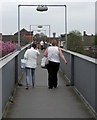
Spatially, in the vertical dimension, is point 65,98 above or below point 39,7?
below

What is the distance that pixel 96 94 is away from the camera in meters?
6.49

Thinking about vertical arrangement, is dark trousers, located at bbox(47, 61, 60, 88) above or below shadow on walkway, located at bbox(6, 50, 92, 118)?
above

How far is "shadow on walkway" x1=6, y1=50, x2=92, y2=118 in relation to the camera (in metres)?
6.87

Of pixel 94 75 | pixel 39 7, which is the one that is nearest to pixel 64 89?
pixel 94 75

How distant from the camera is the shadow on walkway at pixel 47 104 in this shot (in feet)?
22.5

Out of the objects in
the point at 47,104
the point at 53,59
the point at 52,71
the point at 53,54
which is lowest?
the point at 47,104

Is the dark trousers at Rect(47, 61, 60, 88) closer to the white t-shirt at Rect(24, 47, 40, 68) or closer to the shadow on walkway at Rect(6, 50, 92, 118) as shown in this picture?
the shadow on walkway at Rect(6, 50, 92, 118)

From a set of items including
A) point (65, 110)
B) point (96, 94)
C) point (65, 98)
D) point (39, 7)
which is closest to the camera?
point (96, 94)

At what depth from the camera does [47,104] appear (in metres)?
7.90

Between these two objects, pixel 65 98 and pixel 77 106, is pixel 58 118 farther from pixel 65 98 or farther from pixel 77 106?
pixel 65 98

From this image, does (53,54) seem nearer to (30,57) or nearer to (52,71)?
(52,71)

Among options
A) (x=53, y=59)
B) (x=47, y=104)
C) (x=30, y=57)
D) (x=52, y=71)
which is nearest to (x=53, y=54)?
(x=53, y=59)

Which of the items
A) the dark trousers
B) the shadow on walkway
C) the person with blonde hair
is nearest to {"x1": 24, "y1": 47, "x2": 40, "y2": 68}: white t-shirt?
the person with blonde hair

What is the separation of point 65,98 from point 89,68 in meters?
1.73
